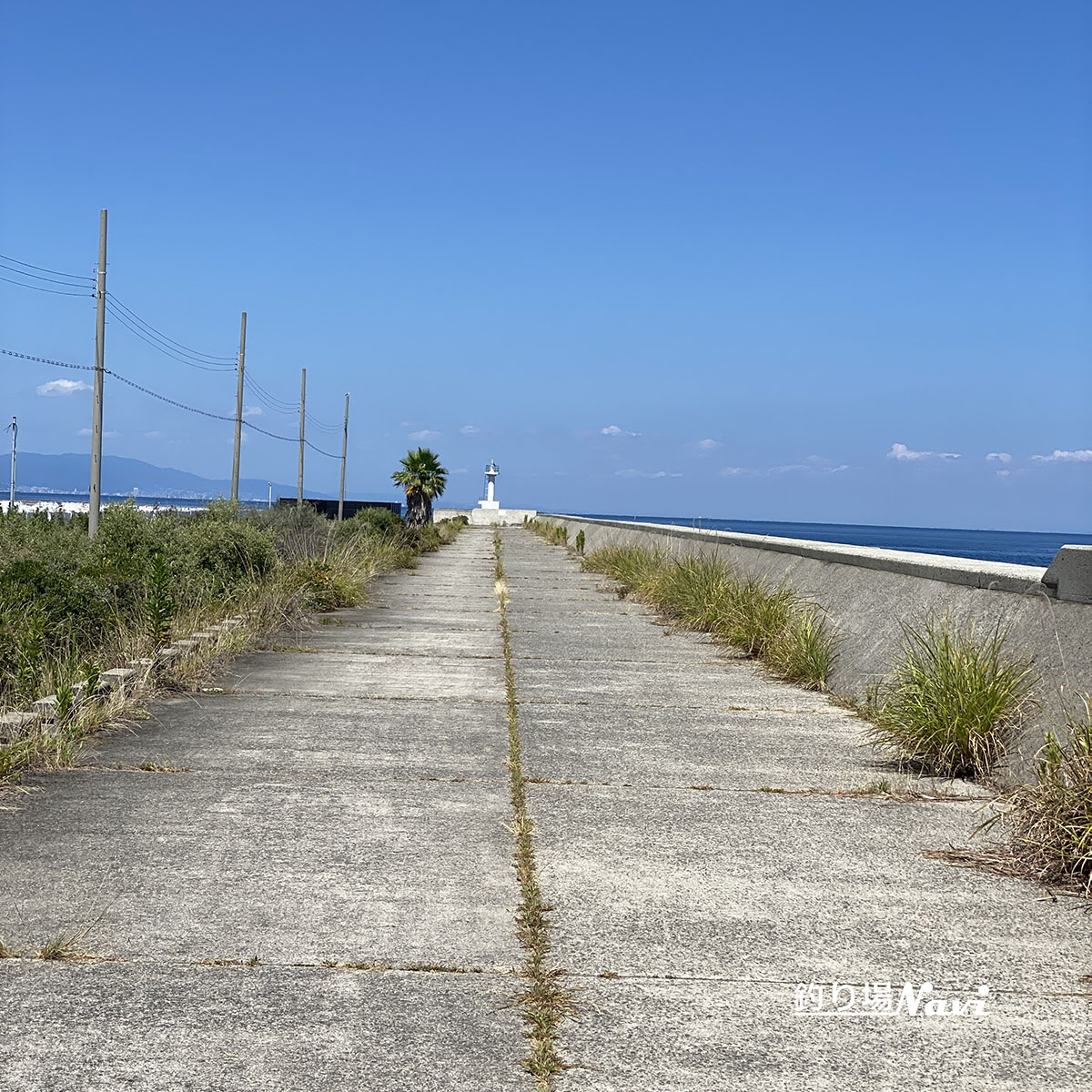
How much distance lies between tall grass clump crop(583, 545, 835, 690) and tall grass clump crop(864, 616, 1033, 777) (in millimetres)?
2623

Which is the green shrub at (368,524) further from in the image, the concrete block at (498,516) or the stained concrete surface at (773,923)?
the concrete block at (498,516)

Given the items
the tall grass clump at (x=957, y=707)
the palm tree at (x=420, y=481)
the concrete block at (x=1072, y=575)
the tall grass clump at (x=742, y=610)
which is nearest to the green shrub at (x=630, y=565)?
the tall grass clump at (x=742, y=610)

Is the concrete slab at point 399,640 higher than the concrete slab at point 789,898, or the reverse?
the concrete slab at point 399,640

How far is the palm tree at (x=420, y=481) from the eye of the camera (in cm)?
7681

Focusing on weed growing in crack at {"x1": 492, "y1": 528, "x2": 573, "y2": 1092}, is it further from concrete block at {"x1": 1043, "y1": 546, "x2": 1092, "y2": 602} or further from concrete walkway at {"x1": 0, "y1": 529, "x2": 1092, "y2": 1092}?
concrete block at {"x1": 1043, "y1": 546, "x2": 1092, "y2": 602}

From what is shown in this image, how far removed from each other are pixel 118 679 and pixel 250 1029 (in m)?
5.05

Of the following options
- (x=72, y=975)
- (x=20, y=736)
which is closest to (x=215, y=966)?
(x=72, y=975)

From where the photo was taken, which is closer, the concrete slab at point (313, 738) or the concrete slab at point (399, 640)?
the concrete slab at point (313, 738)

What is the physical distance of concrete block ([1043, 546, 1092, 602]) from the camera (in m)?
6.01

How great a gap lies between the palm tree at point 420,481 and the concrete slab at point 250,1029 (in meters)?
72.7

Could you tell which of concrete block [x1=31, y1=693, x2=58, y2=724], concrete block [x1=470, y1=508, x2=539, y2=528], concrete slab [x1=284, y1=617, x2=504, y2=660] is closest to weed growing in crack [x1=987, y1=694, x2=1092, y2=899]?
concrete block [x1=31, y1=693, x2=58, y2=724]

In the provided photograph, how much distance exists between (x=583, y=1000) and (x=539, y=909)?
2.44 ft

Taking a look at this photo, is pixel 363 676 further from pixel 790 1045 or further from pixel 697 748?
pixel 790 1045

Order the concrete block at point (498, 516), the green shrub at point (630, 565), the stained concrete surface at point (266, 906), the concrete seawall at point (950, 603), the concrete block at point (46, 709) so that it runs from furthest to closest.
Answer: the concrete block at point (498, 516) → the green shrub at point (630, 565) → the concrete block at point (46, 709) → the concrete seawall at point (950, 603) → the stained concrete surface at point (266, 906)
